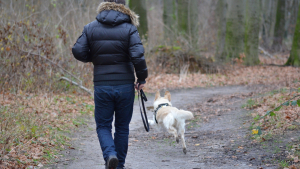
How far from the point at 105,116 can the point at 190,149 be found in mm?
2116

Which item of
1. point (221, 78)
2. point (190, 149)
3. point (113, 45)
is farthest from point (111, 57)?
point (221, 78)

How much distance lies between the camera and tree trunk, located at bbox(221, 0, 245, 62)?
58.3ft

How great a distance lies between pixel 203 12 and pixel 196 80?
17.9 metres

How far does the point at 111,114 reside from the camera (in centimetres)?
407

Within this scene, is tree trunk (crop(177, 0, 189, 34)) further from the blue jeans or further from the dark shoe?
the dark shoe

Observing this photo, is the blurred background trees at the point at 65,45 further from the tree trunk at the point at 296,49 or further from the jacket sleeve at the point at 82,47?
the jacket sleeve at the point at 82,47

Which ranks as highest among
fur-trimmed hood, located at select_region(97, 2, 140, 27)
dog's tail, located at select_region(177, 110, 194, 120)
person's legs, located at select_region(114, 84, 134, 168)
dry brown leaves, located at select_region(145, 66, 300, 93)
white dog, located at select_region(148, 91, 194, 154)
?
fur-trimmed hood, located at select_region(97, 2, 140, 27)

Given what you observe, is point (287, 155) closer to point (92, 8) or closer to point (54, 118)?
point (54, 118)

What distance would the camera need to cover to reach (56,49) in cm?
1021

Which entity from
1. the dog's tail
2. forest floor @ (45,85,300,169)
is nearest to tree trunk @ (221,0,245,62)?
forest floor @ (45,85,300,169)

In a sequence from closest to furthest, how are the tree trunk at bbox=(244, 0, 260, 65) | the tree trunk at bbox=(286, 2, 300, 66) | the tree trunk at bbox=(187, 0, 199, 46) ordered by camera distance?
the tree trunk at bbox=(286, 2, 300, 66) → the tree trunk at bbox=(244, 0, 260, 65) → the tree trunk at bbox=(187, 0, 199, 46)

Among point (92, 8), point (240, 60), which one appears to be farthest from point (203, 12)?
point (92, 8)

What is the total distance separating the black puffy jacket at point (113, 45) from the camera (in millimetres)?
3877

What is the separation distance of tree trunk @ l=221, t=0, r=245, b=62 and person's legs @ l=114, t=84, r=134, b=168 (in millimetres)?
14576
